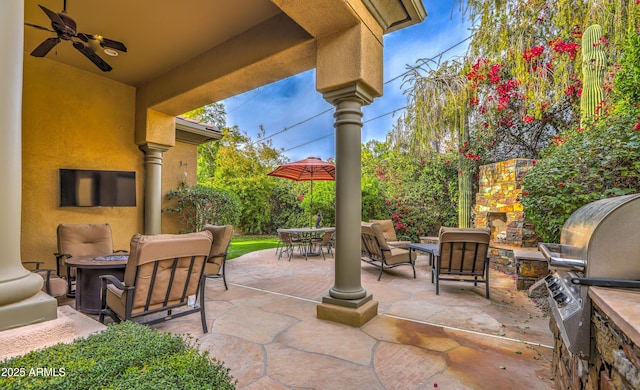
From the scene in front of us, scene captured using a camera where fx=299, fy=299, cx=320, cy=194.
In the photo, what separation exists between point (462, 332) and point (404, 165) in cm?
584

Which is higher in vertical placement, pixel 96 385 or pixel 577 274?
pixel 577 274

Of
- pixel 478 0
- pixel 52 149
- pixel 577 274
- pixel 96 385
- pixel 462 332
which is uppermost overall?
pixel 478 0

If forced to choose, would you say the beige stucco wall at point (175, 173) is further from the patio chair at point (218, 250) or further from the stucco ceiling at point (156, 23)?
the patio chair at point (218, 250)

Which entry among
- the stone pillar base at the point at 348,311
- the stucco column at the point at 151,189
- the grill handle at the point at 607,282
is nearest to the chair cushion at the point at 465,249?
the stone pillar base at the point at 348,311

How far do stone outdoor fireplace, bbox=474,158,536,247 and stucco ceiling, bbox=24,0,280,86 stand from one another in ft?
16.7

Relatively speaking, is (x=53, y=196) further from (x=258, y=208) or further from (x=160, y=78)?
(x=258, y=208)

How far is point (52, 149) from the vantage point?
464 cm

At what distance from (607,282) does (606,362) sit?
1.02ft

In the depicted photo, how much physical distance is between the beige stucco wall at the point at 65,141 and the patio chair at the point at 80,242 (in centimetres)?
65

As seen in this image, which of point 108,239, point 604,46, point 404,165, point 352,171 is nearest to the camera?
point 352,171

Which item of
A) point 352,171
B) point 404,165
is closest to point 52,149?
point 352,171

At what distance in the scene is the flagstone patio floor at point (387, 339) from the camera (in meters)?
2.10

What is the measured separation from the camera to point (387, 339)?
8.90 ft

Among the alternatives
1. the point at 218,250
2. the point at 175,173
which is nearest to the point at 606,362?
the point at 218,250
